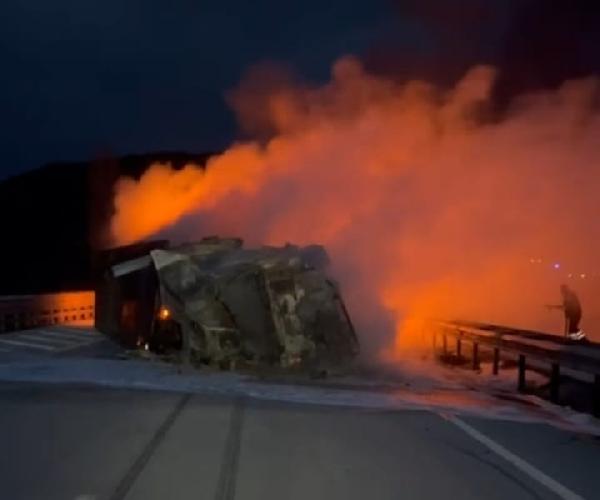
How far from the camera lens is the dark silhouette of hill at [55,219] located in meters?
76.9

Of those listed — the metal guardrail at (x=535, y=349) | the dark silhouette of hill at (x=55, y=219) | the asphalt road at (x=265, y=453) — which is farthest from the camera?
the dark silhouette of hill at (x=55, y=219)

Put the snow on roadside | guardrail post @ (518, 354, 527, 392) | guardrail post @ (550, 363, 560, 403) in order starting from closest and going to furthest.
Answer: the snow on roadside
guardrail post @ (550, 363, 560, 403)
guardrail post @ (518, 354, 527, 392)

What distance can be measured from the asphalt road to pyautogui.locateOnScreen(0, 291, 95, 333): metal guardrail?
17.5 metres

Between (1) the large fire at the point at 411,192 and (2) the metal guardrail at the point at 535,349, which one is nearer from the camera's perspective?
(2) the metal guardrail at the point at 535,349

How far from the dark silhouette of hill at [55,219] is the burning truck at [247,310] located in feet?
144

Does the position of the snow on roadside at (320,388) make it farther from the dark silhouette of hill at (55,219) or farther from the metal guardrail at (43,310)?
the dark silhouette of hill at (55,219)

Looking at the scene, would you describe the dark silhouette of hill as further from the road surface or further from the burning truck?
the road surface

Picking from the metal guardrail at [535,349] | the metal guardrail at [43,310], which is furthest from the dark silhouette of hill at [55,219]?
the metal guardrail at [535,349]

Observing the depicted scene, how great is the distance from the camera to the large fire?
23.5 meters

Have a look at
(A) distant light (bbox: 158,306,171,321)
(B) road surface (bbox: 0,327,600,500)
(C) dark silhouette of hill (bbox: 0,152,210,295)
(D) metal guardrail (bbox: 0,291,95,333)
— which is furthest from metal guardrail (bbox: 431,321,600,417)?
(C) dark silhouette of hill (bbox: 0,152,210,295)

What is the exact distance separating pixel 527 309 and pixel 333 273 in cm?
1389

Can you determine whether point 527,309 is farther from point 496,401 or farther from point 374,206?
point 496,401

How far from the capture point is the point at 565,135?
84.8 feet

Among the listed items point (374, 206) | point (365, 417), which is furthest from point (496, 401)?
point (374, 206)
